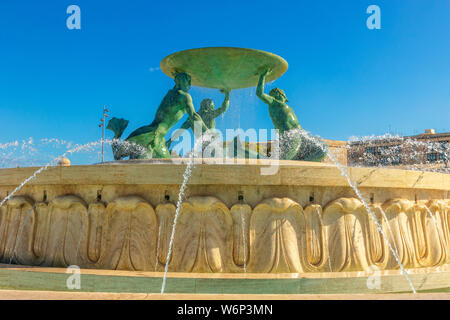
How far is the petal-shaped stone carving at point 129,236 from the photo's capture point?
464cm

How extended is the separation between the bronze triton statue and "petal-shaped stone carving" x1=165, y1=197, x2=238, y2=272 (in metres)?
4.12

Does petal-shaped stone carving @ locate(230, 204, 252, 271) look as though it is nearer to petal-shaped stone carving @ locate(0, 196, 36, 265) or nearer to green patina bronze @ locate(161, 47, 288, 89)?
petal-shaped stone carving @ locate(0, 196, 36, 265)

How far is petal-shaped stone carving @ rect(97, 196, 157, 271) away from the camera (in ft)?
15.2

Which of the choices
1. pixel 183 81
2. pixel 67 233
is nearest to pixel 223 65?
pixel 183 81

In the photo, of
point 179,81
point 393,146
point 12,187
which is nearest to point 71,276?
point 12,187

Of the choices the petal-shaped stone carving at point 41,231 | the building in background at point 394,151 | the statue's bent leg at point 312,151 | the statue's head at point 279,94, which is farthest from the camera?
the building in background at point 394,151

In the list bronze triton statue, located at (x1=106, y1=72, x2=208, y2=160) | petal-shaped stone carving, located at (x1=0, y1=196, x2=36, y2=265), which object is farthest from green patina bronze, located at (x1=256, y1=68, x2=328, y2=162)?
petal-shaped stone carving, located at (x1=0, y1=196, x2=36, y2=265)

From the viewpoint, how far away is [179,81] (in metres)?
8.88

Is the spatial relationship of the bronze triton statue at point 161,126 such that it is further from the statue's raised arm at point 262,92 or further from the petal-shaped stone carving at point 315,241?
the petal-shaped stone carving at point 315,241

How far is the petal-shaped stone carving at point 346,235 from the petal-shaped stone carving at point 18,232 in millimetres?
3843

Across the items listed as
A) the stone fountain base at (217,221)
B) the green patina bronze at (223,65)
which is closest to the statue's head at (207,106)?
the green patina bronze at (223,65)

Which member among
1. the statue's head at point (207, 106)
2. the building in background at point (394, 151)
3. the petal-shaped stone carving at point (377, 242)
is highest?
the building in background at point (394, 151)

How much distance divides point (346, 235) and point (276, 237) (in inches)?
36.2

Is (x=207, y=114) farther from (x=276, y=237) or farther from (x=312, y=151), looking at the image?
(x=276, y=237)
